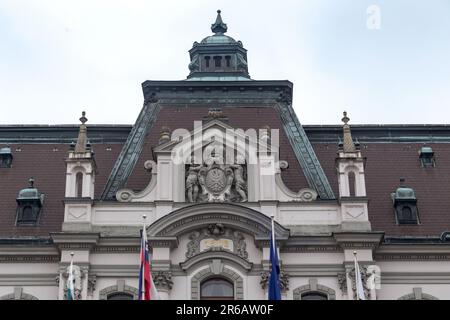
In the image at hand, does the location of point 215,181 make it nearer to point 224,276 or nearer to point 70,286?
point 224,276

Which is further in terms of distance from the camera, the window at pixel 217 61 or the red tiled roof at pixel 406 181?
the window at pixel 217 61

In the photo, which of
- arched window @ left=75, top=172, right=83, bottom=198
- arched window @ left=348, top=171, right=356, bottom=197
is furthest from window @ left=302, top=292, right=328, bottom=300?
arched window @ left=75, top=172, right=83, bottom=198

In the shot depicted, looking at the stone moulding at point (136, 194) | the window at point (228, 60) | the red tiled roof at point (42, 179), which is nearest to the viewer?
the stone moulding at point (136, 194)

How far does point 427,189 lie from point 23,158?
17.4 meters

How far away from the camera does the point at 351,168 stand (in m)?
38.5

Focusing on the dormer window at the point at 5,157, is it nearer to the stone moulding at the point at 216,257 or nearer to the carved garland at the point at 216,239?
the carved garland at the point at 216,239

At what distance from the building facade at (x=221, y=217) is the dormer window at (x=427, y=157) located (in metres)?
0.48

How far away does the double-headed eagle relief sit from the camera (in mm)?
37906

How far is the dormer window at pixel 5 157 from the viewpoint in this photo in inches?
1672

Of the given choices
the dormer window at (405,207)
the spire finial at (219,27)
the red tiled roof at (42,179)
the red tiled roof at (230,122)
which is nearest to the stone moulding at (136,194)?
the red tiled roof at (230,122)

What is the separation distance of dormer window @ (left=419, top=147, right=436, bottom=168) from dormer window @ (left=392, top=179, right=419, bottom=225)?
306cm

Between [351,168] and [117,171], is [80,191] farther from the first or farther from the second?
[351,168]

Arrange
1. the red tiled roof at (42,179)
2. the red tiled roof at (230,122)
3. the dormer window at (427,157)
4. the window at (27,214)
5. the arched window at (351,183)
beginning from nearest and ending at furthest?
the arched window at (351,183), the red tiled roof at (42,179), the window at (27,214), the red tiled roof at (230,122), the dormer window at (427,157)

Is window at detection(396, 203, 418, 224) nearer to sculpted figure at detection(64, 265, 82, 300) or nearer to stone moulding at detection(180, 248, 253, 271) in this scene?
stone moulding at detection(180, 248, 253, 271)
